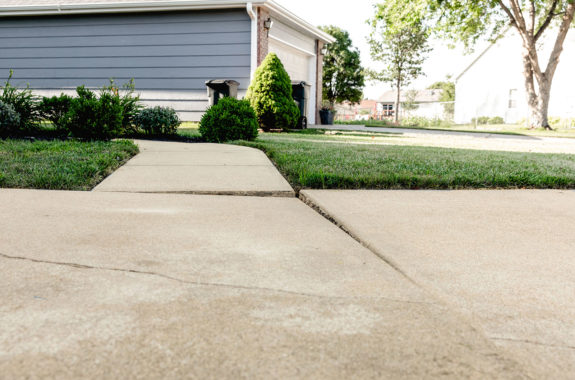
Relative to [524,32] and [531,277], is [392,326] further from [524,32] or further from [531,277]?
[524,32]

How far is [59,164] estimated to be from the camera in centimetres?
357

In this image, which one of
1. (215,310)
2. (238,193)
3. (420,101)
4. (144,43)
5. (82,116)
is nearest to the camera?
(215,310)

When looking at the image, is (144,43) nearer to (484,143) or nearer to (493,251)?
(484,143)

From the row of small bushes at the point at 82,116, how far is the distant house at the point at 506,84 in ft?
69.0

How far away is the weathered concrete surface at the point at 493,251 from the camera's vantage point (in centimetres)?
116

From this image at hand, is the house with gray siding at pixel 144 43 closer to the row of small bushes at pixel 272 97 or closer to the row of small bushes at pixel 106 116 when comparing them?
the row of small bushes at pixel 272 97

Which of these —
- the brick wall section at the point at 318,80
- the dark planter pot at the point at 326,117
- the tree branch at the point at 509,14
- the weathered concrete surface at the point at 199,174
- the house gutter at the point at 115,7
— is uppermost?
the tree branch at the point at 509,14

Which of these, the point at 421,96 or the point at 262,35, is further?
the point at 421,96

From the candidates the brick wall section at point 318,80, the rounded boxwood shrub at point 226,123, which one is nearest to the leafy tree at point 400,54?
the brick wall section at point 318,80

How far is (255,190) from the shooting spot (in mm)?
2984

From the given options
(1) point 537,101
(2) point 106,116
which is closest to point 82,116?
(2) point 106,116

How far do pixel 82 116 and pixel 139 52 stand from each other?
6937 mm

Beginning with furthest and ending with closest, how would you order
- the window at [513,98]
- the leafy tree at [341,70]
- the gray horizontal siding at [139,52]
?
the leafy tree at [341,70] < the window at [513,98] < the gray horizontal siding at [139,52]

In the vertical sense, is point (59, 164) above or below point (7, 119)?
below
